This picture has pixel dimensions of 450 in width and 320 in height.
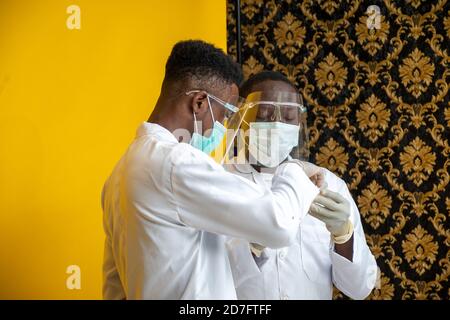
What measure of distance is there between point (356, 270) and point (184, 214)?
0.75 metres

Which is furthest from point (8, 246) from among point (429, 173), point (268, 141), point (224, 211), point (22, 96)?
point (429, 173)

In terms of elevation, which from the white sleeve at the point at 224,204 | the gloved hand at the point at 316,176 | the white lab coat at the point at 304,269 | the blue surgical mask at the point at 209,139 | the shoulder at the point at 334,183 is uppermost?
the blue surgical mask at the point at 209,139

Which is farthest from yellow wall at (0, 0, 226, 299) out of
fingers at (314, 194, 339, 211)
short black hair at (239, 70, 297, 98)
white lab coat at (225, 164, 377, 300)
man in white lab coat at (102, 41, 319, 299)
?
fingers at (314, 194, 339, 211)

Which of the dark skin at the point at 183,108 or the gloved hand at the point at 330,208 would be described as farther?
the gloved hand at the point at 330,208

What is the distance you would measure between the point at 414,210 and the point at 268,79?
140 cm

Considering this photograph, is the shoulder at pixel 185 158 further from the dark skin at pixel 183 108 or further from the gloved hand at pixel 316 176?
the gloved hand at pixel 316 176

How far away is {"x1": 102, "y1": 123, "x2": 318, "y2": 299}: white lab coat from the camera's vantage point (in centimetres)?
142

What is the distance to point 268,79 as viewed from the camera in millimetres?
2227

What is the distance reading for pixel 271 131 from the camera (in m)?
1.95

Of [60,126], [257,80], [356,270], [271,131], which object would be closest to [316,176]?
[271,131]

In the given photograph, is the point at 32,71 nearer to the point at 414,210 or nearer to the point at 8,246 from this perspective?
the point at 8,246

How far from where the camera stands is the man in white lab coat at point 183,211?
142cm

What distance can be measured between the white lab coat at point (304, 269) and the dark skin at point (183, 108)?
0.43m

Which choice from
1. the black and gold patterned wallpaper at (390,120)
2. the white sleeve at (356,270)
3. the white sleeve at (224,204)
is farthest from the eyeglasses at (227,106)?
the black and gold patterned wallpaper at (390,120)
